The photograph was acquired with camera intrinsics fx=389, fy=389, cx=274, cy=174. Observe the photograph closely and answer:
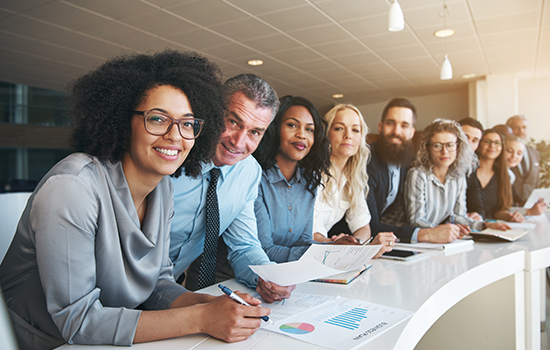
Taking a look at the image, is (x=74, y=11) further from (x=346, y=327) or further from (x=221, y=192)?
(x=346, y=327)

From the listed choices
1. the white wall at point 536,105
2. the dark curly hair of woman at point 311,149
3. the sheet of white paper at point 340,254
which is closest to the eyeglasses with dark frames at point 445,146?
the dark curly hair of woman at point 311,149

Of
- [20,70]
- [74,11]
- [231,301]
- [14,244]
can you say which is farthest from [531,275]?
[20,70]

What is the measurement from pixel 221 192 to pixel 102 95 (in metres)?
0.63

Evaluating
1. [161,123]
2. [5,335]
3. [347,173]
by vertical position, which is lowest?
[5,335]

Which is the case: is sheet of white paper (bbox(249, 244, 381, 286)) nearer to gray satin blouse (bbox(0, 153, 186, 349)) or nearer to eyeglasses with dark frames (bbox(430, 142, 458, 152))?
gray satin blouse (bbox(0, 153, 186, 349))

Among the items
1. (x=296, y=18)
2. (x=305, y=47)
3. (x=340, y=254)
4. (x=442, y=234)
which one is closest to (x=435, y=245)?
(x=442, y=234)

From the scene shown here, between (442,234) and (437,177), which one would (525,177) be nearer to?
(437,177)

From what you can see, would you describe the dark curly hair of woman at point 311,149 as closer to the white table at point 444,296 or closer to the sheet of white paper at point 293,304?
the white table at point 444,296

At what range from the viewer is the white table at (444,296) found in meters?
0.91

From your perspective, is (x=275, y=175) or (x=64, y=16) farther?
(x=64, y=16)

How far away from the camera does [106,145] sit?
1.04 metres

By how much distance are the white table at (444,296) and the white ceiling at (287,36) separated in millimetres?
3427

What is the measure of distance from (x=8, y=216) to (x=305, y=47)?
5116mm

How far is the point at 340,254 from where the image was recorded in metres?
1.17
